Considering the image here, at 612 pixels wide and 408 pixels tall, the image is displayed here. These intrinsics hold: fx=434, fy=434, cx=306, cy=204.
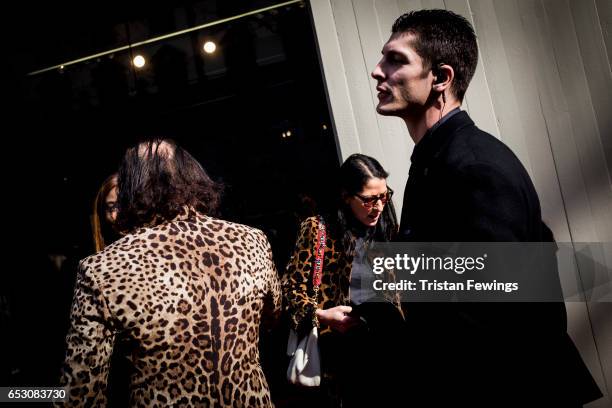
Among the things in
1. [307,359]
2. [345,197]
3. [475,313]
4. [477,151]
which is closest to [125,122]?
[345,197]

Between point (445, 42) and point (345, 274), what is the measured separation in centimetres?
135

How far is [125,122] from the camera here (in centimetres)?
457

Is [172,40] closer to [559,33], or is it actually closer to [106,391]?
[559,33]

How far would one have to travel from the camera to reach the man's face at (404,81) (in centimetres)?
139

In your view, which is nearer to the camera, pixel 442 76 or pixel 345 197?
pixel 442 76

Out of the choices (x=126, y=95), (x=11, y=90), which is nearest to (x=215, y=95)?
(x=126, y=95)

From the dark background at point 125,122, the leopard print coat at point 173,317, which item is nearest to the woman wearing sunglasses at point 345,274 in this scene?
the leopard print coat at point 173,317

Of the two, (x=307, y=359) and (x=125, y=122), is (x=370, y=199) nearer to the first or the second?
(x=307, y=359)

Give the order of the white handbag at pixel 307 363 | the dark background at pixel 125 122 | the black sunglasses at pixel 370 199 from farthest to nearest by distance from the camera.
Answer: the dark background at pixel 125 122 < the black sunglasses at pixel 370 199 < the white handbag at pixel 307 363

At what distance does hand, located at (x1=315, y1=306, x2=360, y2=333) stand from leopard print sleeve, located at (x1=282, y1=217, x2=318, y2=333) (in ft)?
0.61

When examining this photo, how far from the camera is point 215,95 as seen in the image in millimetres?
4430

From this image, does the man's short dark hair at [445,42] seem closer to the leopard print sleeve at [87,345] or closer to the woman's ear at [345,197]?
the woman's ear at [345,197]

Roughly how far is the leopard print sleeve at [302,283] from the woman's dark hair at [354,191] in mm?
146

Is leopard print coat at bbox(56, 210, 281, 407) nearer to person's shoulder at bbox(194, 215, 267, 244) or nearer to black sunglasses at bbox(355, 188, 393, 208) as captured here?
person's shoulder at bbox(194, 215, 267, 244)
